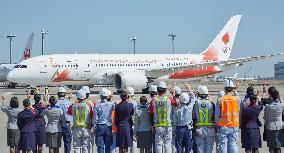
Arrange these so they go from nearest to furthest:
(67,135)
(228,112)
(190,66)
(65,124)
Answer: (228,112) < (65,124) < (67,135) < (190,66)

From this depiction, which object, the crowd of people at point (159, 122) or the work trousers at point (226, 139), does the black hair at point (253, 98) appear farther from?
the work trousers at point (226, 139)

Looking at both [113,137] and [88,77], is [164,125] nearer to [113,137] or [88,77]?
[113,137]

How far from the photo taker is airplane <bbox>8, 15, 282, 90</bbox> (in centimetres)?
3716

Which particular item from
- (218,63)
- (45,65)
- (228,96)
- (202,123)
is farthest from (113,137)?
(218,63)

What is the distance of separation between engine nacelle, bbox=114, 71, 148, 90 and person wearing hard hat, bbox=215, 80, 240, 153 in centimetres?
2643

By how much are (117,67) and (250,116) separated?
1170 inches

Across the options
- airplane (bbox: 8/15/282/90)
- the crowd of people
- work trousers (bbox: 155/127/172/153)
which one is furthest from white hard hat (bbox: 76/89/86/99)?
airplane (bbox: 8/15/282/90)

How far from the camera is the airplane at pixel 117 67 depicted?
37156 millimetres

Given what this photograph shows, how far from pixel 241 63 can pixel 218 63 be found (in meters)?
4.17

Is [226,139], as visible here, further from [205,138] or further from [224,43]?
[224,43]

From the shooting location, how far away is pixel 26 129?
10.6 m

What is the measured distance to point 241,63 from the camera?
44000 millimetres

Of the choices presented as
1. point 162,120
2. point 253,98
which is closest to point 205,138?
point 162,120

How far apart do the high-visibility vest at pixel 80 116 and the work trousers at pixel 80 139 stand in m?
0.10
